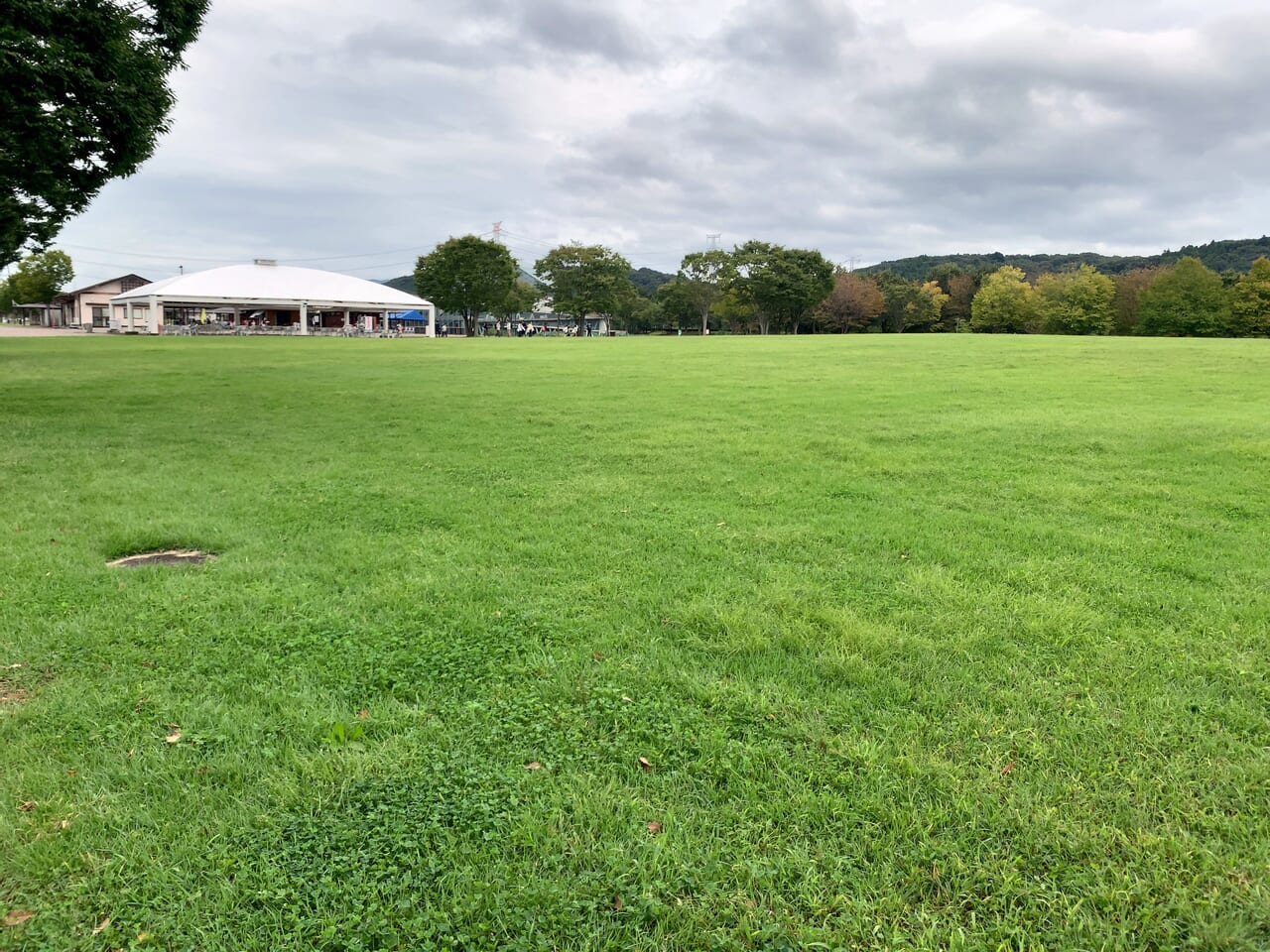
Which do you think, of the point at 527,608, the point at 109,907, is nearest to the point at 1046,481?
the point at 527,608

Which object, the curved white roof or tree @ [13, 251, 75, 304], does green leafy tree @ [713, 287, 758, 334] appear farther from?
tree @ [13, 251, 75, 304]

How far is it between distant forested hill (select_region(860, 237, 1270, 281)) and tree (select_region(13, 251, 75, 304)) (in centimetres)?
10713

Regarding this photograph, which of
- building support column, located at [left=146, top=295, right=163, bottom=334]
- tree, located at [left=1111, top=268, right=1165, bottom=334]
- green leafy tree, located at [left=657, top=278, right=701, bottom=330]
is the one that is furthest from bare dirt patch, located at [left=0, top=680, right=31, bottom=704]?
green leafy tree, located at [left=657, top=278, right=701, bottom=330]

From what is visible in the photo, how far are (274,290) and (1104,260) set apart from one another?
125449mm

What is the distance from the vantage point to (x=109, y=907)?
2.46m

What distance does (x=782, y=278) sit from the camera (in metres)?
81.0

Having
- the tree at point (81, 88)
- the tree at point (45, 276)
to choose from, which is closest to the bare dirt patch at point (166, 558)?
the tree at point (81, 88)

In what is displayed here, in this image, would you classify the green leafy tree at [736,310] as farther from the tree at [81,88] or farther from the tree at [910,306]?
the tree at [81,88]

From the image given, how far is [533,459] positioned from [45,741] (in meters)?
6.77

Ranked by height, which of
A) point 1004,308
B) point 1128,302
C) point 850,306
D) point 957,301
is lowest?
point 1004,308

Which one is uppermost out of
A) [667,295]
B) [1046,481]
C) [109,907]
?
[667,295]

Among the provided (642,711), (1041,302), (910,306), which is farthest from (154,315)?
(1041,302)

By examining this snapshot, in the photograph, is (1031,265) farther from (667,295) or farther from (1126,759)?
(1126,759)

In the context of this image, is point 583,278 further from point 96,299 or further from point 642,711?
point 642,711
